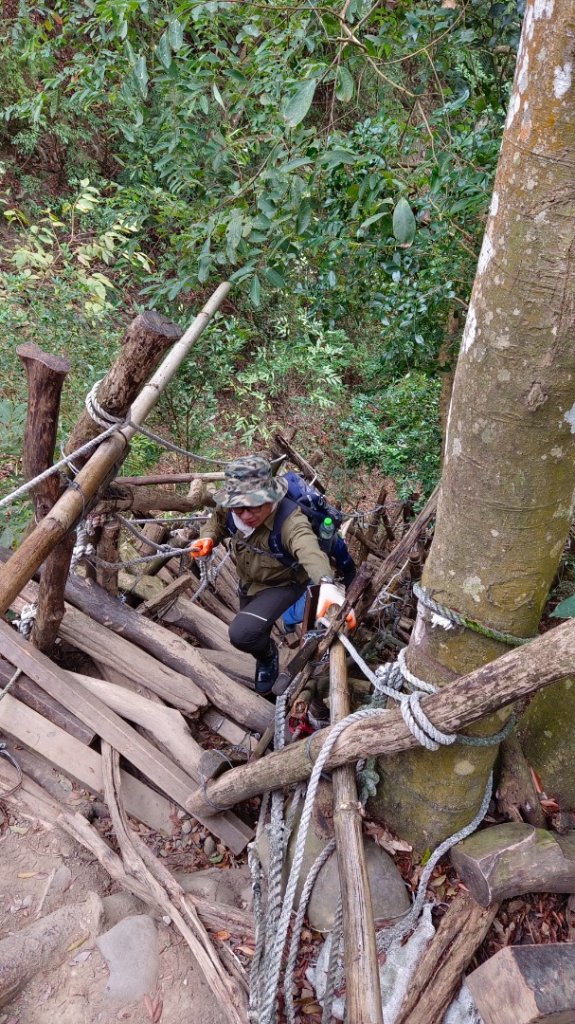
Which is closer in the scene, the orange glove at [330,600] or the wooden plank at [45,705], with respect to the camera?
the orange glove at [330,600]

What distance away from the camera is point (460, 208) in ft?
10.6

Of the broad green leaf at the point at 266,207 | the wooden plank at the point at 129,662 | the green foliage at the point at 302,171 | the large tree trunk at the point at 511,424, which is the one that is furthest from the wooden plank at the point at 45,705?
the broad green leaf at the point at 266,207

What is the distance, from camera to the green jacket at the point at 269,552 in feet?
11.0

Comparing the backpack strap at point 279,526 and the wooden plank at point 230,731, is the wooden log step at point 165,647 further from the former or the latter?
the backpack strap at point 279,526

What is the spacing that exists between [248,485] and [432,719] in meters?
1.72

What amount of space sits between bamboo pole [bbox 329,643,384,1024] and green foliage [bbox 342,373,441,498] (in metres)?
4.21

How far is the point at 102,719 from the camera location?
3.22 m

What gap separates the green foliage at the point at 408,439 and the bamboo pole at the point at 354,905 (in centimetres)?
421

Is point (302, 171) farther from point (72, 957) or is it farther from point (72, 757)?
point (72, 957)

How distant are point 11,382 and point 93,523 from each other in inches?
143

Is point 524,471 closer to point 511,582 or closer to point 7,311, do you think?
point 511,582

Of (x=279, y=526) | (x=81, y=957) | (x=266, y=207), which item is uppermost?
(x=266, y=207)

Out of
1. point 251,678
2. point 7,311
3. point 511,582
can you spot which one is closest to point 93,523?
point 251,678

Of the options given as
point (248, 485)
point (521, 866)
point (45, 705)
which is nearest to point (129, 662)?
point (45, 705)
